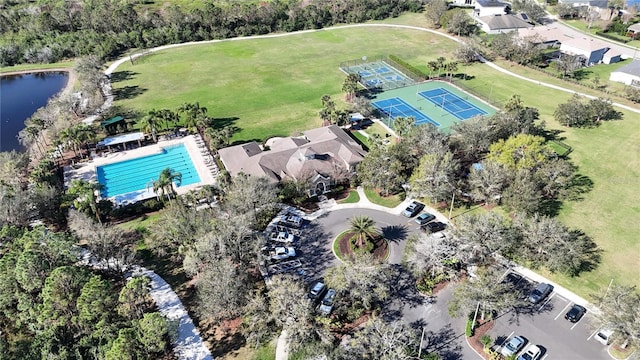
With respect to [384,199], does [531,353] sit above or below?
below

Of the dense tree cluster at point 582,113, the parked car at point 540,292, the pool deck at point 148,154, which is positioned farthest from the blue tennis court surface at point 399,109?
the parked car at point 540,292

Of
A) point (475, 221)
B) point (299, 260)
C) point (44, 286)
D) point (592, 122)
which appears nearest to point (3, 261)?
point (44, 286)

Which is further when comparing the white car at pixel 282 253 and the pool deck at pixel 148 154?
the pool deck at pixel 148 154

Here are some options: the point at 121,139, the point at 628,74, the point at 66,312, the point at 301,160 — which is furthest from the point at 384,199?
the point at 628,74

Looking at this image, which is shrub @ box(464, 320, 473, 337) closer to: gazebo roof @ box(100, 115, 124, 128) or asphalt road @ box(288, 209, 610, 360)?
asphalt road @ box(288, 209, 610, 360)

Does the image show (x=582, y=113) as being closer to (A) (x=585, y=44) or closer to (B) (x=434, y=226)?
(A) (x=585, y=44)

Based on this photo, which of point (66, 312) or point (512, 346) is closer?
point (512, 346)

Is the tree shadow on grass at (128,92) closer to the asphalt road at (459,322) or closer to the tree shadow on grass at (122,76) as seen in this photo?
the tree shadow on grass at (122,76)
